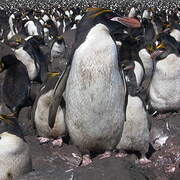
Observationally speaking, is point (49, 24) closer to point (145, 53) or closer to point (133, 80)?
point (145, 53)

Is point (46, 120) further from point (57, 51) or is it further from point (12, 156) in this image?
point (57, 51)

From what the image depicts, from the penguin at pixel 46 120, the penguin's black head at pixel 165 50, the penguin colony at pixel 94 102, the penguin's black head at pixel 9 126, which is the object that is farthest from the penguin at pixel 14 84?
the penguin's black head at pixel 9 126

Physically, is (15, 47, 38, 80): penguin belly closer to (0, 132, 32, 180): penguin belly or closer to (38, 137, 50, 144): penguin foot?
(38, 137, 50, 144): penguin foot

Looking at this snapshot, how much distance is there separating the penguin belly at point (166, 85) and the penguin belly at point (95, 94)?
2.09 meters

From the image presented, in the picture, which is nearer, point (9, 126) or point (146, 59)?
point (9, 126)

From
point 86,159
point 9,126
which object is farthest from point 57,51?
point 9,126

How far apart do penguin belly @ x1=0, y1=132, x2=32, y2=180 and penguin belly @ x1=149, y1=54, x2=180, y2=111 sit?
3056 millimetres

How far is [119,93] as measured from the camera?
4820 mm

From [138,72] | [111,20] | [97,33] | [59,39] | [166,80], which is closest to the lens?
[97,33]

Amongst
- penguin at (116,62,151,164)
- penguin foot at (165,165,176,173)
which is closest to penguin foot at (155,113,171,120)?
penguin foot at (165,165,176,173)

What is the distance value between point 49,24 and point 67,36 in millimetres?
3443

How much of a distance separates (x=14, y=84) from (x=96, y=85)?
277 cm

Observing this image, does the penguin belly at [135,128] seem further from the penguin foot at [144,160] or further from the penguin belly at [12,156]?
the penguin belly at [12,156]

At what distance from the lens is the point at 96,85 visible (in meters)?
4.71
